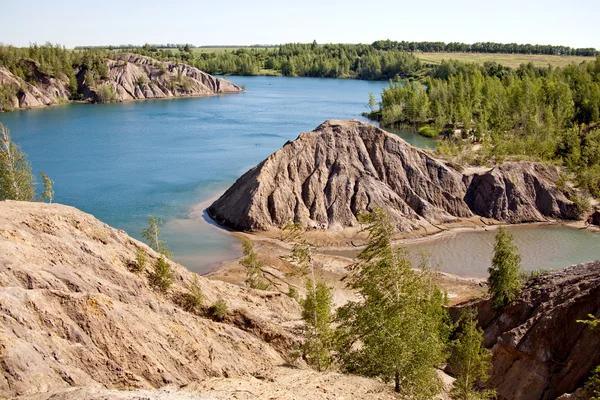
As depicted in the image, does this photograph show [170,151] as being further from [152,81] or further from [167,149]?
[152,81]

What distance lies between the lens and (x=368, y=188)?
186 feet

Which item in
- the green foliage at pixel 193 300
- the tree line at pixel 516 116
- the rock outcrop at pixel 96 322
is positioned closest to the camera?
the rock outcrop at pixel 96 322

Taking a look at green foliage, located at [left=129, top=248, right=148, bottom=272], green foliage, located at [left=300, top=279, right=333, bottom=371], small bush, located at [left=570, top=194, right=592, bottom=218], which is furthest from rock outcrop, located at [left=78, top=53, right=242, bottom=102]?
green foliage, located at [left=300, top=279, right=333, bottom=371]

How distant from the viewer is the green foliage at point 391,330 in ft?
69.7

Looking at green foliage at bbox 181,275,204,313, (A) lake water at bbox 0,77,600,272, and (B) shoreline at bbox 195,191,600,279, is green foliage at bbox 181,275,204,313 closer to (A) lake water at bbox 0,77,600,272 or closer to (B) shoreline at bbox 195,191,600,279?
(B) shoreline at bbox 195,191,600,279

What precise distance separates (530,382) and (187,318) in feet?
55.5

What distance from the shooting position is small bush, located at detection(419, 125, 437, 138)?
110 metres

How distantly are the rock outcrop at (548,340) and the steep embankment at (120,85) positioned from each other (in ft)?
466

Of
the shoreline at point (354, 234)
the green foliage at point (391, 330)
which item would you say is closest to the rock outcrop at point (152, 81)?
the shoreline at point (354, 234)

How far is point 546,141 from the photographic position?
78.8 meters

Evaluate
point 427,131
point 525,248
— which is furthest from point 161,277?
point 427,131

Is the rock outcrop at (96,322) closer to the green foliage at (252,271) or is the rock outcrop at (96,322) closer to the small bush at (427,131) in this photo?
the green foliage at (252,271)

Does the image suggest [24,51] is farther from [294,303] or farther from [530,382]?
[530,382]

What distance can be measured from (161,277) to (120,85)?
156 metres
